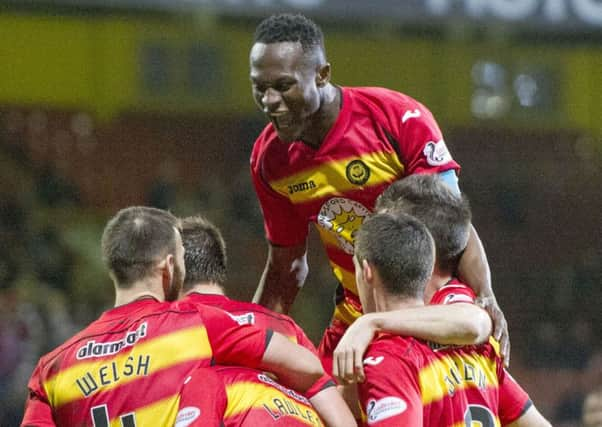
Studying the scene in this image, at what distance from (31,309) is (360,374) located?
7.35 meters

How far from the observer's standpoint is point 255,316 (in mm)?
3527

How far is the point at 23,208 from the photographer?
1193 cm

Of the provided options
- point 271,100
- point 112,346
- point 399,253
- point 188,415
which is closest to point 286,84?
point 271,100

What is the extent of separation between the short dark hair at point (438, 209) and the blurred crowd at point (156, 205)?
676 centimetres

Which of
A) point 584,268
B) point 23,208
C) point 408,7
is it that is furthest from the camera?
point 584,268

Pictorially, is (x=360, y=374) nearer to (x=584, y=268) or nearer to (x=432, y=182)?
(x=432, y=182)

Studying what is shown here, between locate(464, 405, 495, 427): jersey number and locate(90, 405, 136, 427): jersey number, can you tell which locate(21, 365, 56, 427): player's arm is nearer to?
locate(90, 405, 136, 427): jersey number

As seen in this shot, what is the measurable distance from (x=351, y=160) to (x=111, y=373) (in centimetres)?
117

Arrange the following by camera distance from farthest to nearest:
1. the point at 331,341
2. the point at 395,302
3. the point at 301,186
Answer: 1. the point at 331,341
2. the point at 301,186
3. the point at 395,302

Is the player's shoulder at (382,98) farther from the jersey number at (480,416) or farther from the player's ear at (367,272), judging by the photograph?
the jersey number at (480,416)

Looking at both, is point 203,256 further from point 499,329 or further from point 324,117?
point 499,329

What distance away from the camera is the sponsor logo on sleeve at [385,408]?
2895 mm

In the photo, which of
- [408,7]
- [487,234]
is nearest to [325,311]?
[487,234]

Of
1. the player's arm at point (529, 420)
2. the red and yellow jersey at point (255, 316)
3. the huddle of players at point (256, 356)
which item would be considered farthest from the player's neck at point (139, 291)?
the player's arm at point (529, 420)
